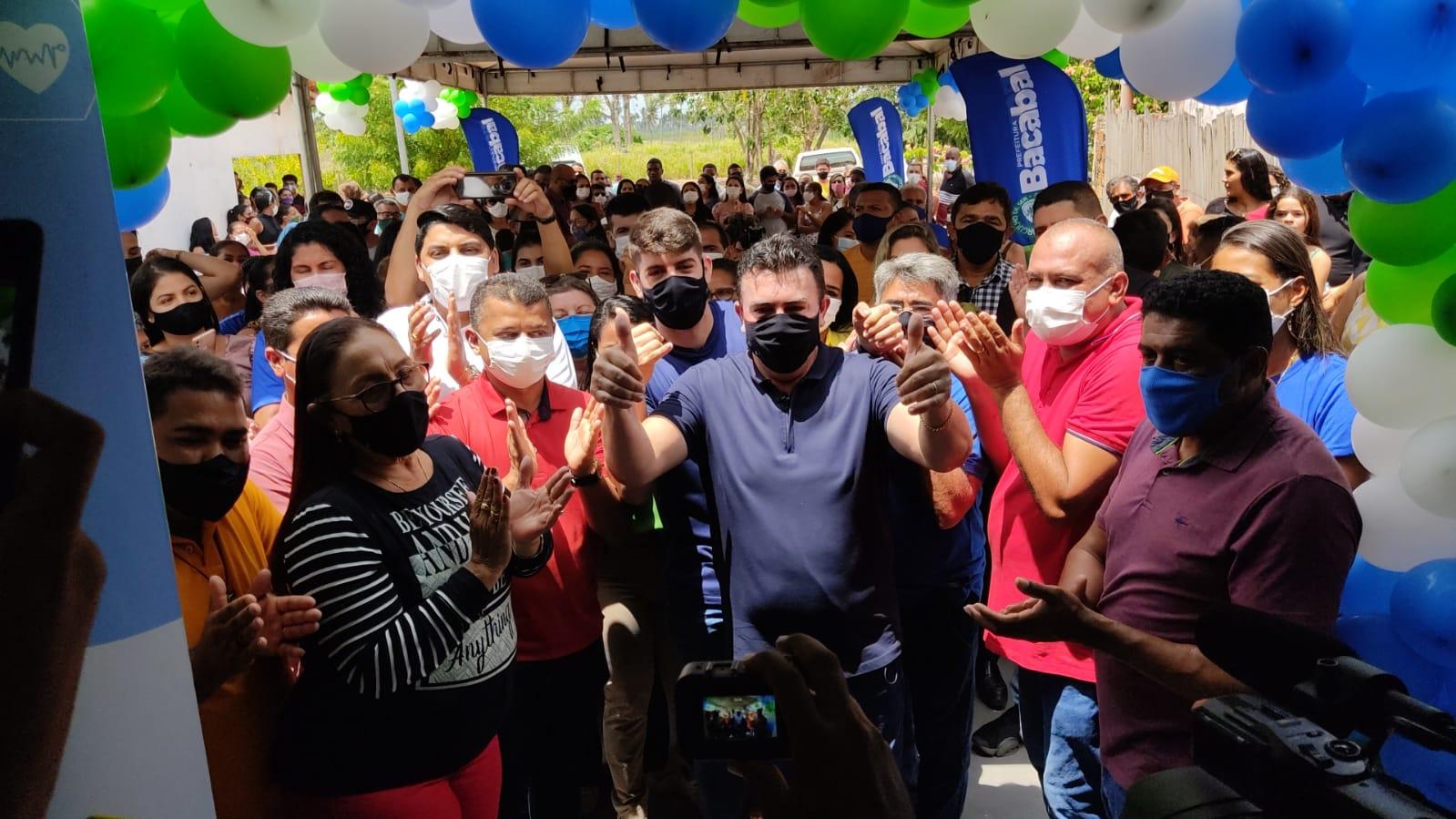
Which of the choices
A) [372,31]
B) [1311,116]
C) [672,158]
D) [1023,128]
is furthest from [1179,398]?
[672,158]

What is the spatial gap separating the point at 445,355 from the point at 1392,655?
2.77 metres

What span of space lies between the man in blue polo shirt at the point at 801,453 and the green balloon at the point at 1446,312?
988mm

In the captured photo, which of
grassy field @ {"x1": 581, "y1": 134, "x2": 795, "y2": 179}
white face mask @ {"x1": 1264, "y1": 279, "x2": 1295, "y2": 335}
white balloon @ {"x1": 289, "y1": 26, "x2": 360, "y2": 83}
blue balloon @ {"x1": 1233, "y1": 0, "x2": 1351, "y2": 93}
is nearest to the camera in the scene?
blue balloon @ {"x1": 1233, "y1": 0, "x2": 1351, "y2": 93}

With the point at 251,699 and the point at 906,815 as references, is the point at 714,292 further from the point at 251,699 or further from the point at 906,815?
the point at 906,815

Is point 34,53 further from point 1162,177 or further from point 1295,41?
point 1162,177

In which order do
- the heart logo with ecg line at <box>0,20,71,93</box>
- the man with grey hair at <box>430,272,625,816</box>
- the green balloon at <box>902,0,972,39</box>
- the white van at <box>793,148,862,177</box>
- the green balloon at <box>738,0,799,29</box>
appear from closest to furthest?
the heart logo with ecg line at <box>0,20,71,93</box> < the man with grey hair at <box>430,272,625,816</box> < the green balloon at <box>738,0,799,29</box> < the green balloon at <box>902,0,972,39</box> < the white van at <box>793,148,862,177</box>

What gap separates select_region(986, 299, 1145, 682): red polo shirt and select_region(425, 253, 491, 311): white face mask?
1903 millimetres

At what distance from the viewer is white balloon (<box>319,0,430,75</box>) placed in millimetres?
2727

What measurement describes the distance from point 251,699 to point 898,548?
5.11 feet

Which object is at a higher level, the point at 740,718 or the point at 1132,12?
the point at 1132,12

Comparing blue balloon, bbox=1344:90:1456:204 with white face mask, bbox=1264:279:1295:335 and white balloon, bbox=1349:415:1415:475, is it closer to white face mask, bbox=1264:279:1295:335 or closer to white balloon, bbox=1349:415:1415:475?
white balloon, bbox=1349:415:1415:475

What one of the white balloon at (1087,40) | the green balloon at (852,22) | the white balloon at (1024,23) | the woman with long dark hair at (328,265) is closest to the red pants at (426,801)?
the green balloon at (852,22)

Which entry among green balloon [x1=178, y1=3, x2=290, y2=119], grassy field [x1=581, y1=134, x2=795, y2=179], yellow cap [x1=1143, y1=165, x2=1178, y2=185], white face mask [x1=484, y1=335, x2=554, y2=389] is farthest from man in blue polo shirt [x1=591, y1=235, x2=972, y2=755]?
grassy field [x1=581, y1=134, x2=795, y2=179]

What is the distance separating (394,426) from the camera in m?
2.00
